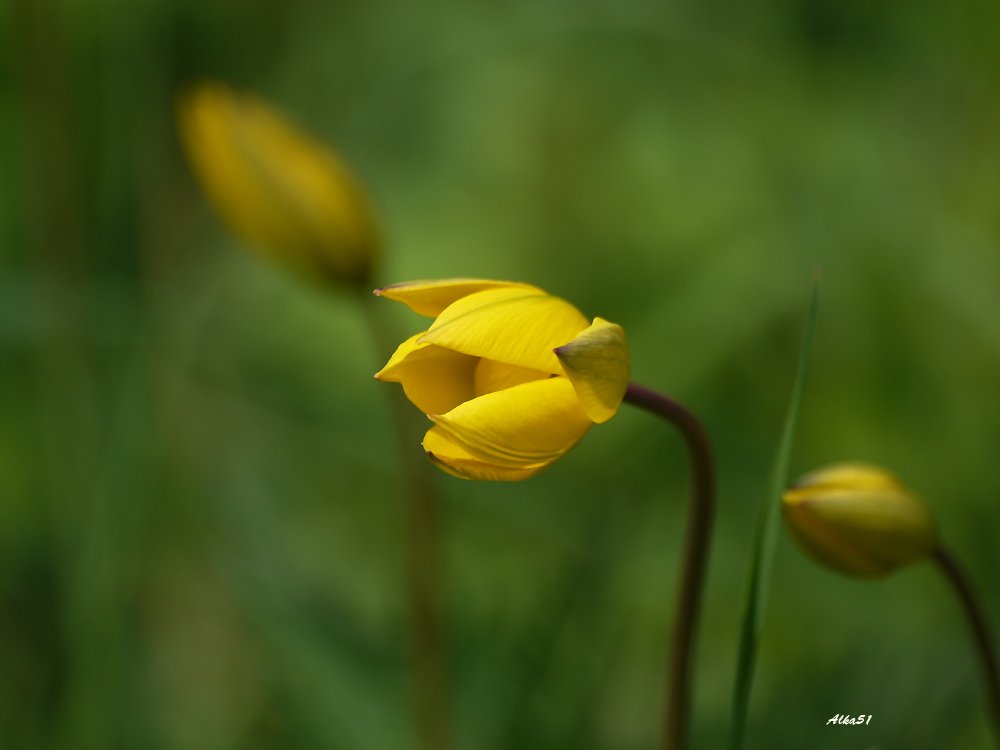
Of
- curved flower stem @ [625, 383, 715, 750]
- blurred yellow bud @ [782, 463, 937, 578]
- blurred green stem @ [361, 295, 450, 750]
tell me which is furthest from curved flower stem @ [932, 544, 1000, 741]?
blurred green stem @ [361, 295, 450, 750]

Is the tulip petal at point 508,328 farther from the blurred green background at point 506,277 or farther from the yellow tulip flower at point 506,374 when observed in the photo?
the blurred green background at point 506,277

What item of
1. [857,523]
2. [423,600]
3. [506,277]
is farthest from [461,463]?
[506,277]

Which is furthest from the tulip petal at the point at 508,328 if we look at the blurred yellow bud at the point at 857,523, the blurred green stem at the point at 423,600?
the blurred green stem at the point at 423,600

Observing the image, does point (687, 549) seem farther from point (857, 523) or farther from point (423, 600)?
point (423, 600)

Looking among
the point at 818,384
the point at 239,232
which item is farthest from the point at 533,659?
the point at 818,384

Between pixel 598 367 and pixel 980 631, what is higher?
pixel 598 367

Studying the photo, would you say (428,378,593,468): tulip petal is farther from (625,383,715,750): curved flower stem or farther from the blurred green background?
the blurred green background
